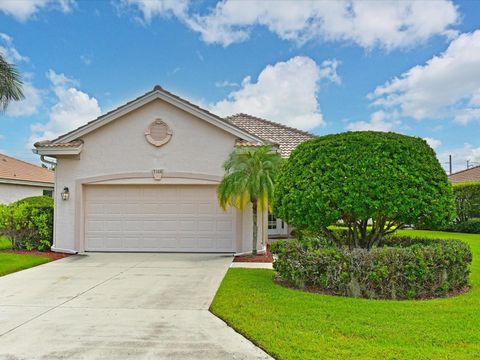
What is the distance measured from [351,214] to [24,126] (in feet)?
61.1

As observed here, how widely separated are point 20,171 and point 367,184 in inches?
960

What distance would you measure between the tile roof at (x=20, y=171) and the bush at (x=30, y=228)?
10.7m

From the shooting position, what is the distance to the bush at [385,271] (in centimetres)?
667

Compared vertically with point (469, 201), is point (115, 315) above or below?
below

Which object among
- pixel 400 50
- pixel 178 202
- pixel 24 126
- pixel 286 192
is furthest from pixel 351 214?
pixel 24 126

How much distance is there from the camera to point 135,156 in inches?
485

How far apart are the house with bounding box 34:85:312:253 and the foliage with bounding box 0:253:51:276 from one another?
130cm

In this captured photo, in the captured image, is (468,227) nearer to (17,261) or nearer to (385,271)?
(385,271)

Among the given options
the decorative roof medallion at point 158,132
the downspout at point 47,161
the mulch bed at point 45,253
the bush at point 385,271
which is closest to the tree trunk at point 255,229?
the decorative roof medallion at point 158,132

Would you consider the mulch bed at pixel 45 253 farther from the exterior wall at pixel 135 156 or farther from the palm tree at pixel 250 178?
the palm tree at pixel 250 178

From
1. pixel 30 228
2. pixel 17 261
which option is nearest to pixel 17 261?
pixel 17 261

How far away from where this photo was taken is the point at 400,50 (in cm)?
1396

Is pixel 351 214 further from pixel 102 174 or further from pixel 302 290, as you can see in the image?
pixel 102 174

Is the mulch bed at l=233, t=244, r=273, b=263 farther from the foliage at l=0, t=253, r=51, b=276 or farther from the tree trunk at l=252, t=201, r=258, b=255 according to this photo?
the foliage at l=0, t=253, r=51, b=276
